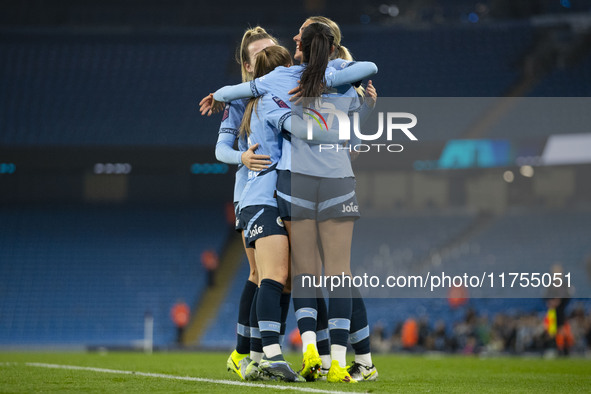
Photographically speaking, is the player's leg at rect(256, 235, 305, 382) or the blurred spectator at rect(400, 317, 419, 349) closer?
the player's leg at rect(256, 235, 305, 382)

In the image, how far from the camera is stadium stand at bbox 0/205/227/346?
2138 centimetres

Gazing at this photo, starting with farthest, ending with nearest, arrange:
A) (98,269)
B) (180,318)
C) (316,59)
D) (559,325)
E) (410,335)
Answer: (98,269) → (180,318) → (410,335) → (559,325) → (316,59)

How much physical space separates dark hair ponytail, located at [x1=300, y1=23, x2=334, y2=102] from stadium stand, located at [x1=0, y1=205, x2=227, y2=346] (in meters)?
16.8

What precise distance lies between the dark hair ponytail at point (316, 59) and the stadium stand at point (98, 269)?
16757 mm

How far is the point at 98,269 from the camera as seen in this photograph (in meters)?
23.3

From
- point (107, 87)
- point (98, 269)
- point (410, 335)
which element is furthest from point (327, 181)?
point (107, 87)

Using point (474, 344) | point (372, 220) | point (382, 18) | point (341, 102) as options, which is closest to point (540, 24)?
point (382, 18)

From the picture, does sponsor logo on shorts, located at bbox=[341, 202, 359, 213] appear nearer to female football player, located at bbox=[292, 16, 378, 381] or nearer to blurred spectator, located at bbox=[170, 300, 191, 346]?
female football player, located at bbox=[292, 16, 378, 381]

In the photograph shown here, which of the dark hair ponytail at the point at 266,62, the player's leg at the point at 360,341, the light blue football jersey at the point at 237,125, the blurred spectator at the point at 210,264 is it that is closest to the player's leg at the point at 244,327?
the light blue football jersey at the point at 237,125

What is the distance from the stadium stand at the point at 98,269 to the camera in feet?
70.1

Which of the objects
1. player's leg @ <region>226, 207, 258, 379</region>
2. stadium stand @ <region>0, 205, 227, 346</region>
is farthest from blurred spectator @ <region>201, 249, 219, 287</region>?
player's leg @ <region>226, 207, 258, 379</region>

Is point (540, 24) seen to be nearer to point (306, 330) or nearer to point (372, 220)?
point (372, 220)

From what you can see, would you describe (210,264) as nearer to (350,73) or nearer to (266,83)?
(266,83)

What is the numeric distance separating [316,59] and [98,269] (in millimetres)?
19737
